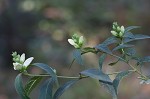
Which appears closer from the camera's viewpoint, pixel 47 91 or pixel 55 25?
pixel 47 91

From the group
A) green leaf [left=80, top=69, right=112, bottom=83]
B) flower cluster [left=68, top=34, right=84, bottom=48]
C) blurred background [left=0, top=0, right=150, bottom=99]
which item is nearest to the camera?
green leaf [left=80, top=69, right=112, bottom=83]

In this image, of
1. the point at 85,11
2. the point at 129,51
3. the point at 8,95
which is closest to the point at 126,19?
the point at 85,11

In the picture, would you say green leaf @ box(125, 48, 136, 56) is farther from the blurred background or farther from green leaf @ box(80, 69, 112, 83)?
the blurred background

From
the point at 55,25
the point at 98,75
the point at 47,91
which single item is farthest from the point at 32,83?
the point at 55,25

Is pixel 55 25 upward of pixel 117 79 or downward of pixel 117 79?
downward

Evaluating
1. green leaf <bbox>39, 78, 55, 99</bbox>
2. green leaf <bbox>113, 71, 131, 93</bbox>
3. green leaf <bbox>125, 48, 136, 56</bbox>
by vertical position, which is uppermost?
green leaf <bbox>125, 48, 136, 56</bbox>

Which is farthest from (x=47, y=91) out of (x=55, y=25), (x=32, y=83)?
(x=55, y=25)

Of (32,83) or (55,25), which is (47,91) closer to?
(32,83)

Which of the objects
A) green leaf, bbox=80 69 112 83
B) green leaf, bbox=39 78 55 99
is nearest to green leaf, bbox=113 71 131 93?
green leaf, bbox=80 69 112 83

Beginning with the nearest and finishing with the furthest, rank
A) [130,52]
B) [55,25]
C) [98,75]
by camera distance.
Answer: [98,75]
[130,52]
[55,25]

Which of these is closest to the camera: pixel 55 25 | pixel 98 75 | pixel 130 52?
pixel 98 75

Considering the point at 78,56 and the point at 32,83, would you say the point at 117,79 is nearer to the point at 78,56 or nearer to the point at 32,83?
the point at 78,56
